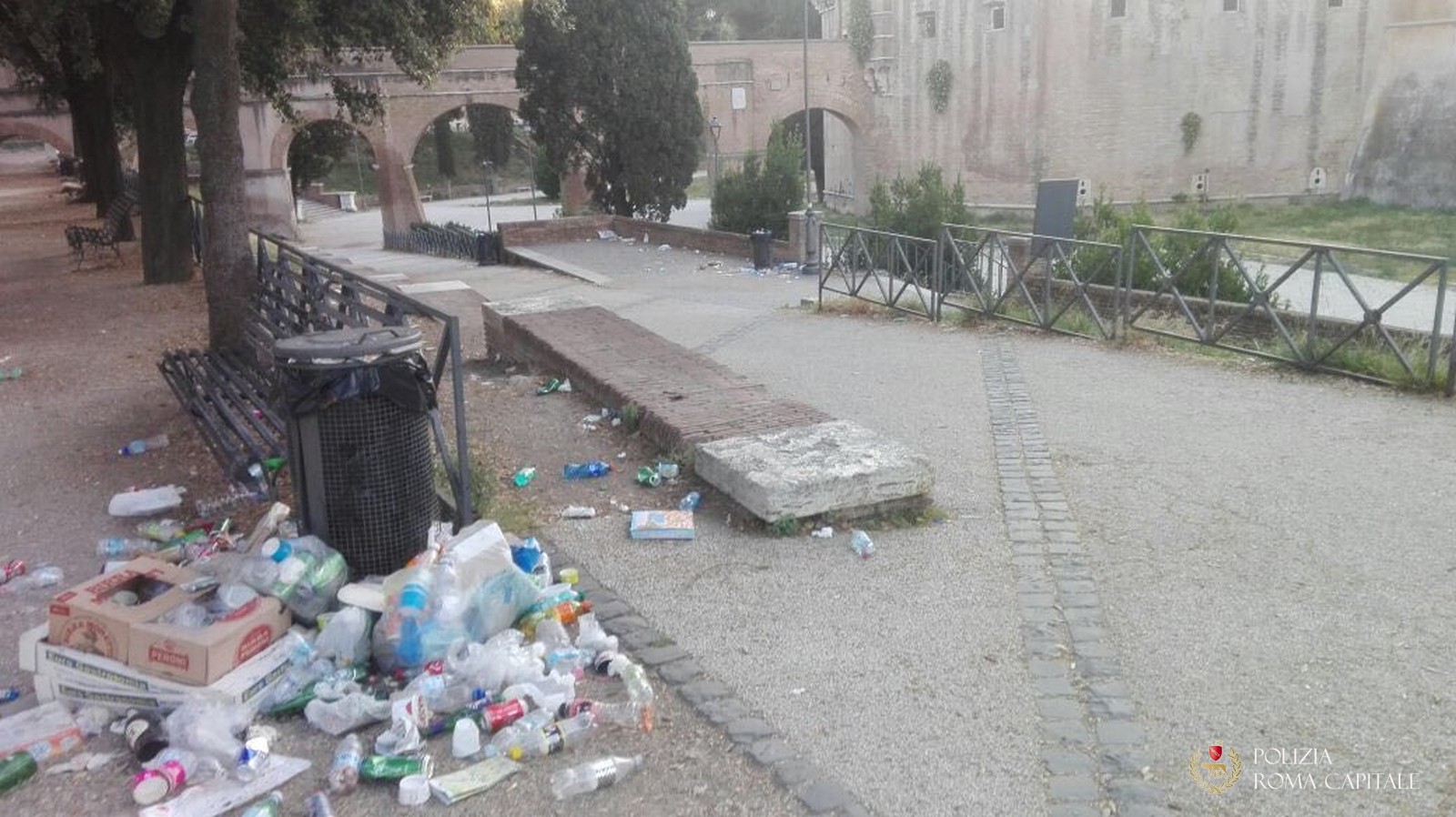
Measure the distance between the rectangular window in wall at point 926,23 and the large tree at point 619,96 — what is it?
14221mm

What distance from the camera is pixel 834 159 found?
47.2 metres

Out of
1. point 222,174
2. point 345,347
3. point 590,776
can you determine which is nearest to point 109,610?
point 345,347

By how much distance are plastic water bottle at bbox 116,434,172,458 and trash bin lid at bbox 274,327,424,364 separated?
3.00 meters

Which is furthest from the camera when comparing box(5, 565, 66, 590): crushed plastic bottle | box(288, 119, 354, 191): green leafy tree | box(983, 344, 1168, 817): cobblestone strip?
box(288, 119, 354, 191): green leafy tree

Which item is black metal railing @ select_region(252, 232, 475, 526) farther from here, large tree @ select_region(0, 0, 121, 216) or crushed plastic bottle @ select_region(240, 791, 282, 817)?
large tree @ select_region(0, 0, 121, 216)

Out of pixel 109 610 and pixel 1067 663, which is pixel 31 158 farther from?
pixel 1067 663

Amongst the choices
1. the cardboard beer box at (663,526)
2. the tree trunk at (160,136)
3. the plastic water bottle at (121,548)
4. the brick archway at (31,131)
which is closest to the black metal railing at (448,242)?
the tree trunk at (160,136)

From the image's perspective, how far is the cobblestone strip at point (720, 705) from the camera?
10.8 feet

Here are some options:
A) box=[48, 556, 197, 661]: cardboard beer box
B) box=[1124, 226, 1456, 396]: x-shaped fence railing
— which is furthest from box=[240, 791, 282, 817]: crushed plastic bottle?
box=[1124, 226, 1456, 396]: x-shaped fence railing

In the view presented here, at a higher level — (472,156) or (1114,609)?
(472,156)

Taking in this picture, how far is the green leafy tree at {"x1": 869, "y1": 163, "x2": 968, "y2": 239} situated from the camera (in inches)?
886

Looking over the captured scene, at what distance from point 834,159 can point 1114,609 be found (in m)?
44.1

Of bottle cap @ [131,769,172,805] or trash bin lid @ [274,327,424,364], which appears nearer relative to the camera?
bottle cap @ [131,769,172,805]

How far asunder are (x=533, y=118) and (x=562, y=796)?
25481 millimetres
